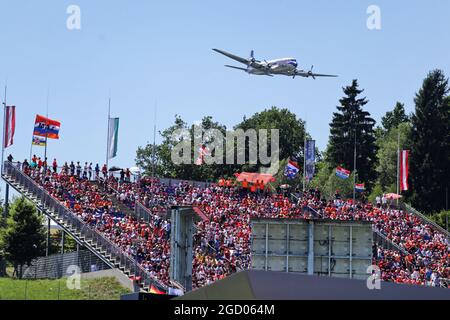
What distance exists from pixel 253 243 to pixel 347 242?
3250mm

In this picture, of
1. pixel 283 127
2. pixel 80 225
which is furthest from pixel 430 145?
pixel 80 225

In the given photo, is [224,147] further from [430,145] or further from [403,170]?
[403,170]

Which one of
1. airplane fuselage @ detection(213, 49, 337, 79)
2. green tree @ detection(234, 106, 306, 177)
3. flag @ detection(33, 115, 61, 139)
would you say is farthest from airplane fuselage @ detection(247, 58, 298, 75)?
green tree @ detection(234, 106, 306, 177)

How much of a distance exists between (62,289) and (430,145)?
61392mm

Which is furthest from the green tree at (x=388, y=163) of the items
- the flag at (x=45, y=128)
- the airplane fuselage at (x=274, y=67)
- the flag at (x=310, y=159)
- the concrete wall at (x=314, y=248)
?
the concrete wall at (x=314, y=248)

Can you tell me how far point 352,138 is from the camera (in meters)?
111

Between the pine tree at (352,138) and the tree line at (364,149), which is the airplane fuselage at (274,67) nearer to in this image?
the tree line at (364,149)

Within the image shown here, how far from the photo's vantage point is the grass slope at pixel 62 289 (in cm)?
4850

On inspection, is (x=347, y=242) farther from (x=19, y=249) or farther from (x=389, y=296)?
(x=19, y=249)

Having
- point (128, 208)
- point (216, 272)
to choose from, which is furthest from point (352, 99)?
point (216, 272)

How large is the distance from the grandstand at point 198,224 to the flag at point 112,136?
5102mm

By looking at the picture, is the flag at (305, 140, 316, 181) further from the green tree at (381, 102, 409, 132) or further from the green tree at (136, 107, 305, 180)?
the green tree at (381, 102, 409, 132)

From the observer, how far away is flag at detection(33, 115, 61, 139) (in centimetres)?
6831

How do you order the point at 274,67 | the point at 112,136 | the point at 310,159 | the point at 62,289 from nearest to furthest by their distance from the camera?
the point at 62,289
the point at 274,67
the point at 112,136
the point at 310,159
